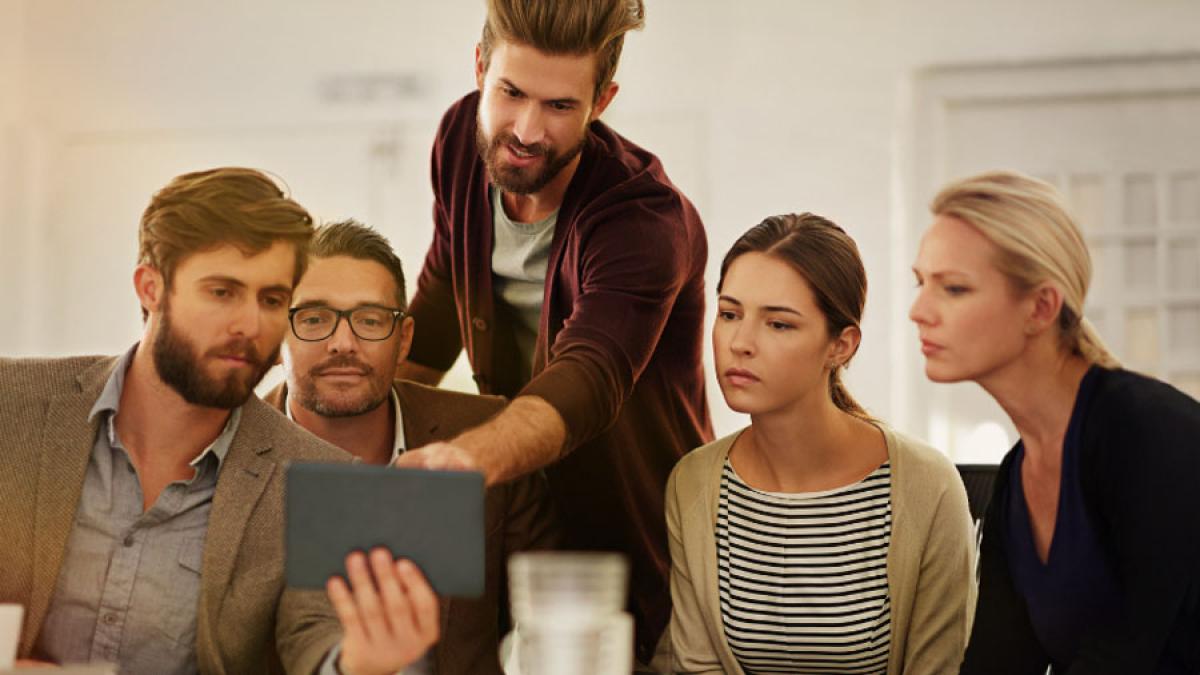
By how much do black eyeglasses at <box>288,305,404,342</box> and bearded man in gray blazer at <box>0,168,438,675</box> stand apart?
1.31 feet

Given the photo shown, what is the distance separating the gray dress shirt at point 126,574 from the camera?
1855 millimetres

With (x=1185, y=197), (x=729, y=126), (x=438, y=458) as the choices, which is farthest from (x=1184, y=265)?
(x=438, y=458)

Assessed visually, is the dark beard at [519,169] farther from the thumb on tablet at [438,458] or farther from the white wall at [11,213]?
the white wall at [11,213]

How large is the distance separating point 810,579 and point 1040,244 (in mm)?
708

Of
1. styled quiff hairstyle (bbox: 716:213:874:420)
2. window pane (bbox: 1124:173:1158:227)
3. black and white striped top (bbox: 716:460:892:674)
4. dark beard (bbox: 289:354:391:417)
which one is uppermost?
window pane (bbox: 1124:173:1158:227)

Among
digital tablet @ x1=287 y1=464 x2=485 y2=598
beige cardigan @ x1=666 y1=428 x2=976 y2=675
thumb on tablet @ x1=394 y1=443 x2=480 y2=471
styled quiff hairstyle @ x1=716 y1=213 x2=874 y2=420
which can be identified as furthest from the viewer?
styled quiff hairstyle @ x1=716 y1=213 x2=874 y2=420

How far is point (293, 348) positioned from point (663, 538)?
79 cm

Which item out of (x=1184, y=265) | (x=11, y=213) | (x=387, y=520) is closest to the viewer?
(x=387, y=520)

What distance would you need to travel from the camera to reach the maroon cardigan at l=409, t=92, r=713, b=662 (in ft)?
7.60

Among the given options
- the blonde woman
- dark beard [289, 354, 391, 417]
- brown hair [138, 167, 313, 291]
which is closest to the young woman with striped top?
the blonde woman

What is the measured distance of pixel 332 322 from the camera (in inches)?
94.9

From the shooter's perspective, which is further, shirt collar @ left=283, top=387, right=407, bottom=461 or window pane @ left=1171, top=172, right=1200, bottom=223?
window pane @ left=1171, top=172, right=1200, bottom=223

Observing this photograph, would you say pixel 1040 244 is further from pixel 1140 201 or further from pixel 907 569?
pixel 1140 201

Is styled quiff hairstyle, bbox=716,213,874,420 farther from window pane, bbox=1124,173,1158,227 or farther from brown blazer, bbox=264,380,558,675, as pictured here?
window pane, bbox=1124,173,1158,227
